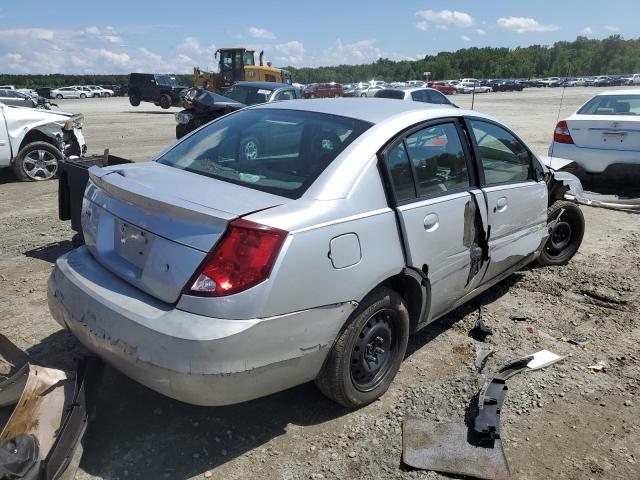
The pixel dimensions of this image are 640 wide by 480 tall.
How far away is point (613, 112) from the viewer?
809 centimetres

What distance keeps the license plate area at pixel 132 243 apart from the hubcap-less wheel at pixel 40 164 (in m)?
7.23

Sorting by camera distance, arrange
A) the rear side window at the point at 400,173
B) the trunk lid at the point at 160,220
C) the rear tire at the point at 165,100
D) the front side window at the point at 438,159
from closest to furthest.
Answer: the trunk lid at the point at 160,220
the rear side window at the point at 400,173
the front side window at the point at 438,159
the rear tire at the point at 165,100

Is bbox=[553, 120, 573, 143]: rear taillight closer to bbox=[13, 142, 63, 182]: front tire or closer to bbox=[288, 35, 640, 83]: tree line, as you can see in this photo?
bbox=[13, 142, 63, 182]: front tire

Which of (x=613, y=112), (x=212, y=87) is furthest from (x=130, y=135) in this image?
(x=613, y=112)

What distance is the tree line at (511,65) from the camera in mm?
109438

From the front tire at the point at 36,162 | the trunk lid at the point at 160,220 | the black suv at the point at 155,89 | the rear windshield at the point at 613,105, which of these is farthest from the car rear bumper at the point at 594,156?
the black suv at the point at 155,89

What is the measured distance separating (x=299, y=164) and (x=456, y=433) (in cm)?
169

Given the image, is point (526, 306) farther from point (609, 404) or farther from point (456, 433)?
point (456, 433)

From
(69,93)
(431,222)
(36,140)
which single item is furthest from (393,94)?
(69,93)

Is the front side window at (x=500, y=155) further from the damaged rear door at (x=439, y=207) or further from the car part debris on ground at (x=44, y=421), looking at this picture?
the car part debris on ground at (x=44, y=421)

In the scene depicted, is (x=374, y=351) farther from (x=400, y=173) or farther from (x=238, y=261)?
(x=238, y=261)

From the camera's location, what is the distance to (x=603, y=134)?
7.59 meters

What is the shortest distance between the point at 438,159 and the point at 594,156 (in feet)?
17.7

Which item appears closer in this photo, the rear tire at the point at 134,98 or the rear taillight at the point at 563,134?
the rear taillight at the point at 563,134
